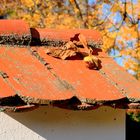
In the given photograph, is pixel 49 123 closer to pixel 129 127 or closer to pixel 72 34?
pixel 72 34

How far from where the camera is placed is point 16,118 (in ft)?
11.3

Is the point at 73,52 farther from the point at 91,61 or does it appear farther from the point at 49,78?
the point at 49,78

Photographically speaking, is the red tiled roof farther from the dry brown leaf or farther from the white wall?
the white wall

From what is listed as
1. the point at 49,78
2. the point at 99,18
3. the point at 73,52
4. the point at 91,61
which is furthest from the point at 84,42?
the point at 99,18

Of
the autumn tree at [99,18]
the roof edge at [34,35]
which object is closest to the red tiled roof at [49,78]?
the roof edge at [34,35]

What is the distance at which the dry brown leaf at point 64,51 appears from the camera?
4.26 metres

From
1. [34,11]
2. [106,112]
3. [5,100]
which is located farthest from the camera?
[34,11]

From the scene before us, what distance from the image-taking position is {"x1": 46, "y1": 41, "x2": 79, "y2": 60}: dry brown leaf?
14.0ft

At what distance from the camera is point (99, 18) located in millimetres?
16109

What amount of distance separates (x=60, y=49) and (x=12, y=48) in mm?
513

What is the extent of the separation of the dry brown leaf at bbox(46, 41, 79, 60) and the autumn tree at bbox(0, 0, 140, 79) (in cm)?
766

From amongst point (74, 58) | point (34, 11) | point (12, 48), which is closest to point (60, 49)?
point (74, 58)

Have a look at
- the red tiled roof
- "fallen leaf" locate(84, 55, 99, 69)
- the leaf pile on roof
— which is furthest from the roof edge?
"fallen leaf" locate(84, 55, 99, 69)

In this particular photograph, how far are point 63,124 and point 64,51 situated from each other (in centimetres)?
89
